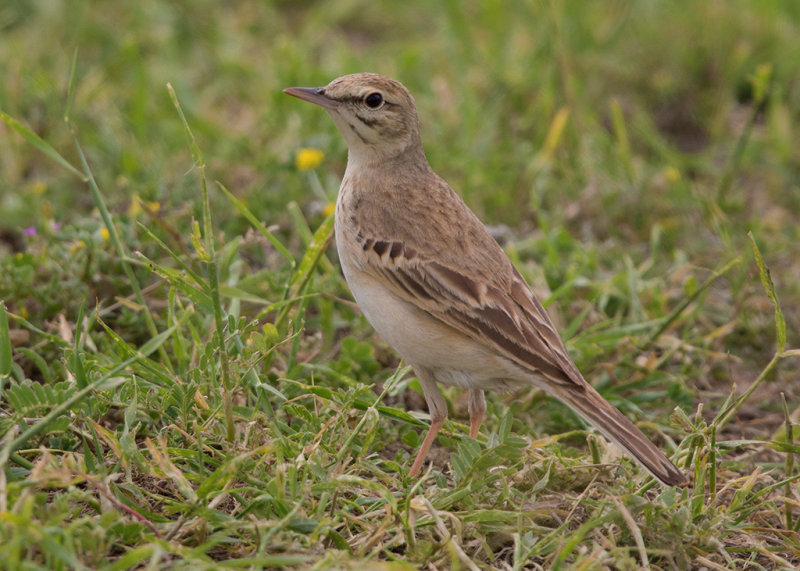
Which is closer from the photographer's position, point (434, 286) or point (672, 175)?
point (434, 286)

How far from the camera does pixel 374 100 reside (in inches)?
200

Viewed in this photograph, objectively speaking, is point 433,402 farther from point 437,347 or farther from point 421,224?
point 421,224

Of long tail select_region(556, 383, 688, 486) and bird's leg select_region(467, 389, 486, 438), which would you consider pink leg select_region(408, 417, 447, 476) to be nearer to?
bird's leg select_region(467, 389, 486, 438)

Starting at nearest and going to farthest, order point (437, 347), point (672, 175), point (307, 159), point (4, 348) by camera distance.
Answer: point (4, 348), point (437, 347), point (307, 159), point (672, 175)

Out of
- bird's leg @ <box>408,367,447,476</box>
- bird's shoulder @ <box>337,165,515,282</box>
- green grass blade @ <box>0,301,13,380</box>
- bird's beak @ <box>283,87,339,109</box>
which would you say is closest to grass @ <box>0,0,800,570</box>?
green grass blade @ <box>0,301,13,380</box>

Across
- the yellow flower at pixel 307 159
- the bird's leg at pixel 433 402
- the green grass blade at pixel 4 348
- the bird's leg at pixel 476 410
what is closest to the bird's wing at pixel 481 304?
the bird's leg at pixel 433 402

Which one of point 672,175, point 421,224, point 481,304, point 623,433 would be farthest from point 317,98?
point 672,175

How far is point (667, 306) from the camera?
608 cm

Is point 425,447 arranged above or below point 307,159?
below

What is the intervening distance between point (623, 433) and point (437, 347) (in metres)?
0.82

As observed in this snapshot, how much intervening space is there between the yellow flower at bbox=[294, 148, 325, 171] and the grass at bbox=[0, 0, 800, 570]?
2cm

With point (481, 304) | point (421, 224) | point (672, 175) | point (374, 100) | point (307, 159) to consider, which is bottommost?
point (672, 175)

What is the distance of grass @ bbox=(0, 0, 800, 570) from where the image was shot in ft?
12.8

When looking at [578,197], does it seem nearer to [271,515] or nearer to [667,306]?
[667,306]
